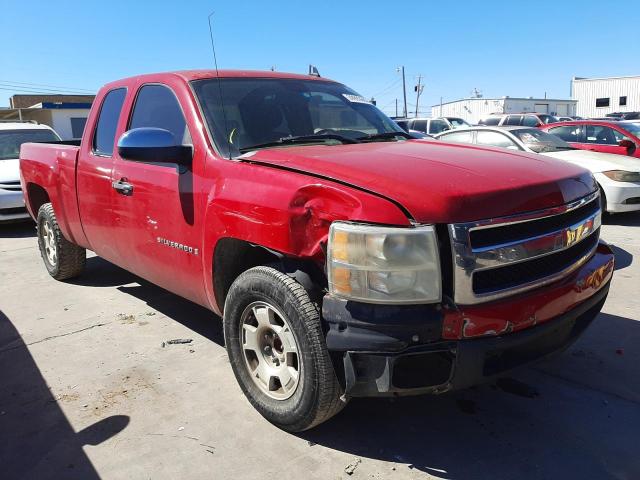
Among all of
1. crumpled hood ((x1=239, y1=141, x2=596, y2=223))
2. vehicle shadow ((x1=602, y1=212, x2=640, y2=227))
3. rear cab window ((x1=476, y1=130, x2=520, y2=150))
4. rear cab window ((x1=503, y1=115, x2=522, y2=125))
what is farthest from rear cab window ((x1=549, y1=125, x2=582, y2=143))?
rear cab window ((x1=503, y1=115, x2=522, y2=125))

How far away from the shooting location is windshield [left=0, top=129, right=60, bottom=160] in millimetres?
9836

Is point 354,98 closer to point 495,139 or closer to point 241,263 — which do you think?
point 241,263

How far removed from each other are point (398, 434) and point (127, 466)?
1.36m

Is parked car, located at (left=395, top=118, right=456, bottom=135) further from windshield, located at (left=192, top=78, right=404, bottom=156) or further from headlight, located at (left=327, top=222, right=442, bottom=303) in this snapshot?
headlight, located at (left=327, top=222, right=442, bottom=303)

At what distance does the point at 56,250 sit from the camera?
220 inches

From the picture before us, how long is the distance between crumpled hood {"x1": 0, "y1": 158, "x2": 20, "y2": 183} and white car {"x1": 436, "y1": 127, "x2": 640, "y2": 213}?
693cm

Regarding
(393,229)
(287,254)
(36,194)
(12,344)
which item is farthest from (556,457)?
(36,194)

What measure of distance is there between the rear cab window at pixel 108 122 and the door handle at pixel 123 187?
0.37 m

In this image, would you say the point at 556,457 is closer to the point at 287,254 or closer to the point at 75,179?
the point at 287,254

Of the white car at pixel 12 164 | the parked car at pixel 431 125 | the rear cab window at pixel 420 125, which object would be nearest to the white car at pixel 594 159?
A: the white car at pixel 12 164

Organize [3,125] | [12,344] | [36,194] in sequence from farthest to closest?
[3,125] → [36,194] → [12,344]

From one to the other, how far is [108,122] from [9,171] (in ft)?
19.2

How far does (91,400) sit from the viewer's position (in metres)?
3.29

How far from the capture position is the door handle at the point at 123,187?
12.3 ft
